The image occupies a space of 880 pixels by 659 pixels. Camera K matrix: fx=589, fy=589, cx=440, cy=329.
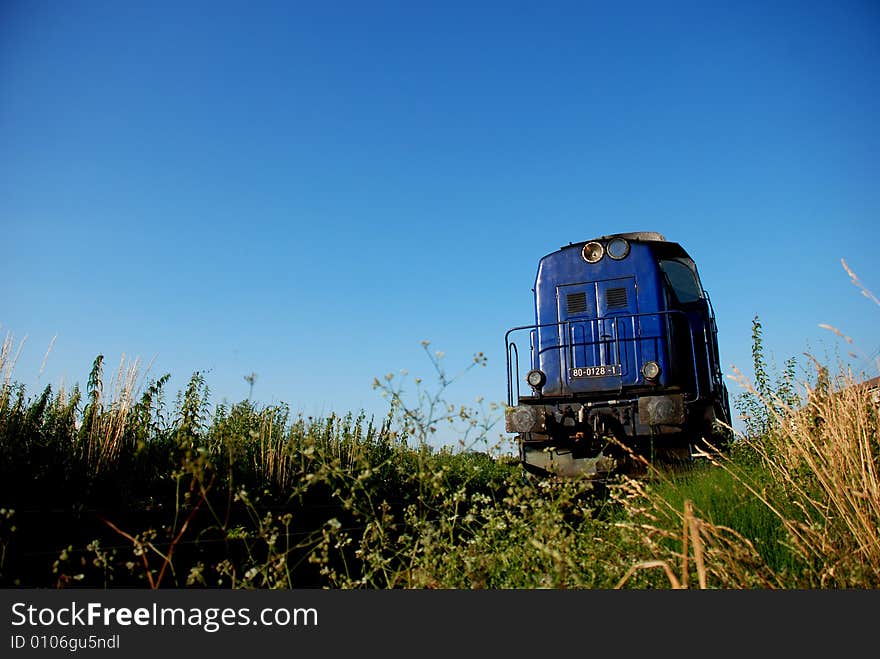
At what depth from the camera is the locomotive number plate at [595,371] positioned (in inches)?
338

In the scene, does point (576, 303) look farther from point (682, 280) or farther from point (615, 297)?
point (682, 280)

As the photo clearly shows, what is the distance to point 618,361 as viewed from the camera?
28.2 ft

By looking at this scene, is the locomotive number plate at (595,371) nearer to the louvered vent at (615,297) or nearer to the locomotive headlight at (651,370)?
the locomotive headlight at (651,370)

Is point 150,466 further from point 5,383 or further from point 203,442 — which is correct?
point 5,383

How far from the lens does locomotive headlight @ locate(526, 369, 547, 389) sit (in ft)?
28.1

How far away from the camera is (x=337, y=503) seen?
709cm

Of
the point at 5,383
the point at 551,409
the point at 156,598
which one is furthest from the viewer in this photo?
the point at 551,409

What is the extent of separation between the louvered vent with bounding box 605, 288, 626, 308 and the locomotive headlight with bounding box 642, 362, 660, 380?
1241 mm

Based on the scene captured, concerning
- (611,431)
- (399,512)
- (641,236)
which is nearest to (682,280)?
(641,236)

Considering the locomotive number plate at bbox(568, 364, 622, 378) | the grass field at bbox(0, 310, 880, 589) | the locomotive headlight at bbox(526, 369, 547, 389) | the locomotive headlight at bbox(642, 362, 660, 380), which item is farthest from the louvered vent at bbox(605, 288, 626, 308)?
the grass field at bbox(0, 310, 880, 589)

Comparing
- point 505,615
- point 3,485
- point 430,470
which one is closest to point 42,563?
point 3,485

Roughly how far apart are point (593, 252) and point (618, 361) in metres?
1.79

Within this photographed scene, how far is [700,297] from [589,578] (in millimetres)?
7473

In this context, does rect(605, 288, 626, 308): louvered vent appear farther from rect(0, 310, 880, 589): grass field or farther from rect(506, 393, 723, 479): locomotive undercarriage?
rect(0, 310, 880, 589): grass field
